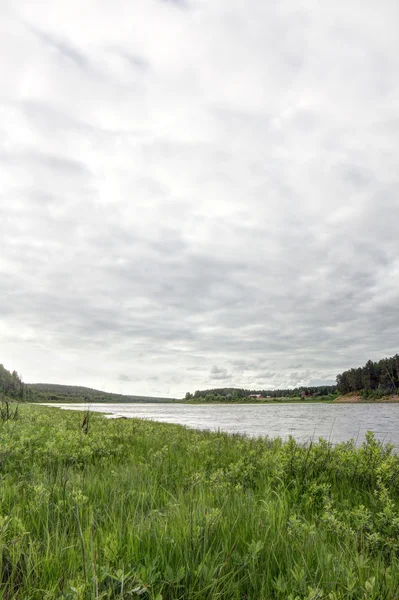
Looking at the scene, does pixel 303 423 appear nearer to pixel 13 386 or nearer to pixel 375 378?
pixel 375 378

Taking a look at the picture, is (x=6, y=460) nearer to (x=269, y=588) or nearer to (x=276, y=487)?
(x=276, y=487)

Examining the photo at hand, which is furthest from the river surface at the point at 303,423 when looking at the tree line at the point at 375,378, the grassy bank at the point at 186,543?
the tree line at the point at 375,378

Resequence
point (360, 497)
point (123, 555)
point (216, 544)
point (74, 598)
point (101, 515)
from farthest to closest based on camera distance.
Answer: point (360, 497), point (101, 515), point (216, 544), point (123, 555), point (74, 598)

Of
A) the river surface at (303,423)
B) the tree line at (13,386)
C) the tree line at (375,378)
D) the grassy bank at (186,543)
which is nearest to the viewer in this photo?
the grassy bank at (186,543)

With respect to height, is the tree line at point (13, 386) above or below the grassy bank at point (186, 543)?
above

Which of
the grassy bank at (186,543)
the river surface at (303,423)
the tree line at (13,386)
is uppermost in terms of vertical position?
the tree line at (13,386)

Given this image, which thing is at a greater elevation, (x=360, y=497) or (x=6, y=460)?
(x=6, y=460)

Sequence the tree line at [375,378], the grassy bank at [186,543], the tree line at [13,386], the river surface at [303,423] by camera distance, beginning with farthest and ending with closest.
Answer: the tree line at [375,378]
the tree line at [13,386]
the river surface at [303,423]
the grassy bank at [186,543]

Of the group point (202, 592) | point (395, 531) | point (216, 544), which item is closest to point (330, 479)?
point (395, 531)

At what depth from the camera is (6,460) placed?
22.2 ft

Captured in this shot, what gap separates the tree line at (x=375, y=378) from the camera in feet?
507

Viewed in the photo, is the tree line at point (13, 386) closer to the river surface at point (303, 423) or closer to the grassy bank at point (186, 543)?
the river surface at point (303, 423)

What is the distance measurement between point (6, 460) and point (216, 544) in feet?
16.5

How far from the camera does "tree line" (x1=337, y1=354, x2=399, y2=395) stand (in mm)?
154488
